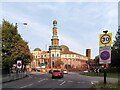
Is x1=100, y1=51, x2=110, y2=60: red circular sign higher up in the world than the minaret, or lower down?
lower down

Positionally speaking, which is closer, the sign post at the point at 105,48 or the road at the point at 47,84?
the sign post at the point at 105,48

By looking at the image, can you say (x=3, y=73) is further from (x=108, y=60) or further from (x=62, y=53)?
(x=62, y=53)

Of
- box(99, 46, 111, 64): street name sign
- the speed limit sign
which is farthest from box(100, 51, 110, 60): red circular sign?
the speed limit sign

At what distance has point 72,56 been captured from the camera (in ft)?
568

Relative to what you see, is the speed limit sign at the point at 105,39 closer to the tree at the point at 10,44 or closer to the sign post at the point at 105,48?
the sign post at the point at 105,48

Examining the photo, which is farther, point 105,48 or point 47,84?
point 47,84

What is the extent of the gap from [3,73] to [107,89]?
36538 millimetres

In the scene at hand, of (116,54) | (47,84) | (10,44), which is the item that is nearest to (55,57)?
(116,54)

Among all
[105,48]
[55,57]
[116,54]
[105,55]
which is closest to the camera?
[105,55]

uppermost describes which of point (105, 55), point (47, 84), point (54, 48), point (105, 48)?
point (54, 48)

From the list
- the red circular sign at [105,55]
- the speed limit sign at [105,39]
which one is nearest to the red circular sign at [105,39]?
the speed limit sign at [105,39]

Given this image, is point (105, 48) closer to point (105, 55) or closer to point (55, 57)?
point (105, 55)

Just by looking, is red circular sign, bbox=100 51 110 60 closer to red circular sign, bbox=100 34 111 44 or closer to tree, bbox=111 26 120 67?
red circular sign, bbox=100 34 111 44

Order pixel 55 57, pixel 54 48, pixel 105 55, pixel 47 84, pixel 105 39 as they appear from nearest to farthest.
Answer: pixel 105 39, pixel 105 55, pixel 47 84, pixel 54 48, pixel 55 57
